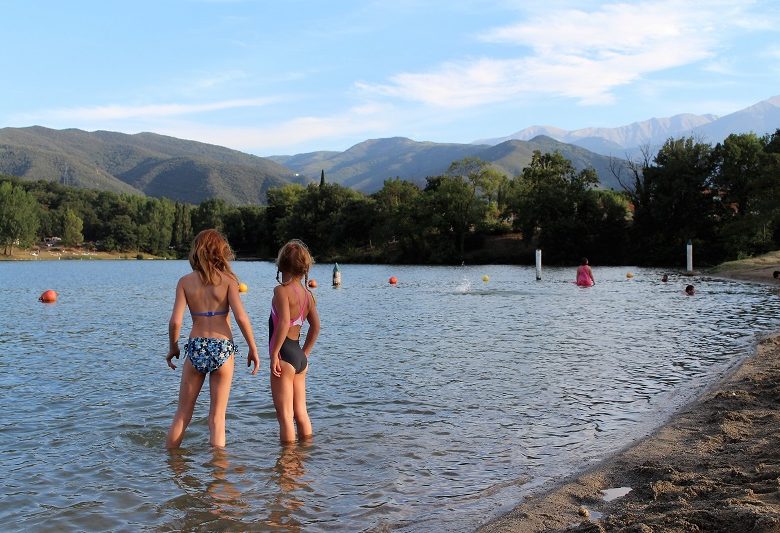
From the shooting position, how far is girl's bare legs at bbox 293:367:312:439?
8.41m

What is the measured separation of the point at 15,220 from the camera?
5689 inches

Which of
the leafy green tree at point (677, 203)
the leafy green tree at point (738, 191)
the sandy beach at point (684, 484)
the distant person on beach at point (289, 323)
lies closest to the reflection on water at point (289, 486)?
the distant person on beach at point (289, 323)

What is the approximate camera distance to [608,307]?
2886cm

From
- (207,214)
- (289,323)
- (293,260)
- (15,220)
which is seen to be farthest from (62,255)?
(293,260)

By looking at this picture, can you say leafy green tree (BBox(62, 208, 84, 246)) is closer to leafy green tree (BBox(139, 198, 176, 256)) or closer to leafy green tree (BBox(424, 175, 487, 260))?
leafy green tree (BBox(139, 198, 176, 256))

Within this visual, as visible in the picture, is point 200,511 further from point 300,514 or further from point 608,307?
point 608,307

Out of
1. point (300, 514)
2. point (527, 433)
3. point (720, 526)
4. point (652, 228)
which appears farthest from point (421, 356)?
point (652, 228)

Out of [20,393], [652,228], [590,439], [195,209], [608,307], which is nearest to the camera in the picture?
[590,439]

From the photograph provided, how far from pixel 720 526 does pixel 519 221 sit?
3498 inches

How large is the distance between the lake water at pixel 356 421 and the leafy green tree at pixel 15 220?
14027 centimetres

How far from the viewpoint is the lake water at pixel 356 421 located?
266 inches

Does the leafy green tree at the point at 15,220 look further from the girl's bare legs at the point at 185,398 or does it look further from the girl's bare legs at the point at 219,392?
the girl's bare legs at the point at 219,392

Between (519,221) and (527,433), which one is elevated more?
(519,221)

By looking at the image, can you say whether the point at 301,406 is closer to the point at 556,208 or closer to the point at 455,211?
the point at 556,208
